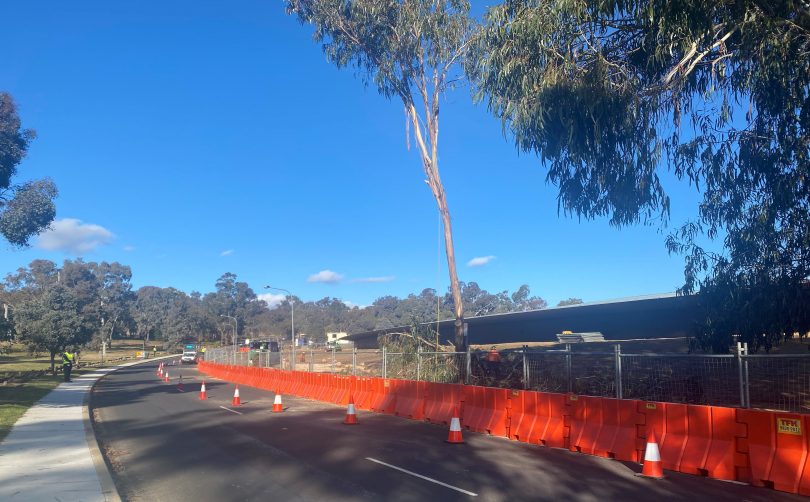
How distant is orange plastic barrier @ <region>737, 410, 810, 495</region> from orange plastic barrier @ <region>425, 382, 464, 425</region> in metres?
7.70

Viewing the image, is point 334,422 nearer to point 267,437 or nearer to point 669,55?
point 267,437

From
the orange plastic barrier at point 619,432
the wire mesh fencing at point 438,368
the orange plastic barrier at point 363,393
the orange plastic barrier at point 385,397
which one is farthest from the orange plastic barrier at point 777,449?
the wire mesh fencing at point 438,368

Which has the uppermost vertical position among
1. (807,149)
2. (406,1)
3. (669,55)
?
(406,1)

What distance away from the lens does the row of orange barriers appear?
898 cm

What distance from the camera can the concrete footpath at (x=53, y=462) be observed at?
873cm

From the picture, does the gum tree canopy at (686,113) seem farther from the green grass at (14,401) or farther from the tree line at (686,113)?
the green grass at (14,401)

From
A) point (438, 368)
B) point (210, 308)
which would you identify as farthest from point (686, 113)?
point (210, 308)

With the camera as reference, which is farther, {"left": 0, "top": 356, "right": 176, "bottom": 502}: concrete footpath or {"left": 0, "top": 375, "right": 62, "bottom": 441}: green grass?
{"left": 0, "top": 375, "right": 62, "bottom": 441}: green grass

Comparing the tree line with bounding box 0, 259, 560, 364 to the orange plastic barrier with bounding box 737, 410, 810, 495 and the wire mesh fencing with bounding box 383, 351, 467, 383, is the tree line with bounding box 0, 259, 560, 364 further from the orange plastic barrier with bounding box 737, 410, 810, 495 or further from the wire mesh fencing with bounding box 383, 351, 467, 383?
the orange plastic barrier with bounding box 737, 410, 810, 495

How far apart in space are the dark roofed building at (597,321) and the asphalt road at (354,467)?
20.4 metres

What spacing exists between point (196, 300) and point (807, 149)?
6714 inches

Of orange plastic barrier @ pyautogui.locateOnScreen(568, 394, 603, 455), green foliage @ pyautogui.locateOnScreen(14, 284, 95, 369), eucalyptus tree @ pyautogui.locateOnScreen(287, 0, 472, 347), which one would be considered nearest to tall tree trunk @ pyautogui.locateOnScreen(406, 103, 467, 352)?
eucalyptus tree @ pyautogui.locateOnScreen(287, 0, 472, 347)

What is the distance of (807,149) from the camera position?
13.5 m

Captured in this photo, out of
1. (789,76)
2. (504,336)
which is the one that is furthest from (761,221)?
(504,336)
